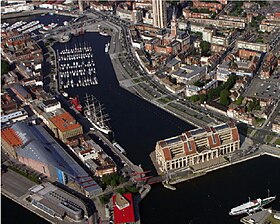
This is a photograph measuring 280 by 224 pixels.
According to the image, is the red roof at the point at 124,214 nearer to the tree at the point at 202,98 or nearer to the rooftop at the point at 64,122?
the rooftop at the point at 64,122

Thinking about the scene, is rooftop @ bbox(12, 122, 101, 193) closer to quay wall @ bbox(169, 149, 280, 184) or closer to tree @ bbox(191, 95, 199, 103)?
quay wall @ bbox(169, 149, 280, 184)

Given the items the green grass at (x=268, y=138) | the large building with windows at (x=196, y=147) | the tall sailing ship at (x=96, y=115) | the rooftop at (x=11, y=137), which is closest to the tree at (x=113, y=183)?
the large building with windows at (x=196, y=147)

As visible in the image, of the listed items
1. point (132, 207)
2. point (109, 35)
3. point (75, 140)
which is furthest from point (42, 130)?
point (109, 35)

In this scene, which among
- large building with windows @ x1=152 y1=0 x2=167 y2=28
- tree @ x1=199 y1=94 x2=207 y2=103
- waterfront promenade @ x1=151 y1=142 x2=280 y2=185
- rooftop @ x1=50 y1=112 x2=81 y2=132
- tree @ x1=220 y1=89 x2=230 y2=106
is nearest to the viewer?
waterfront promenade @ x1=151 y1=142 x2=280 y2=185

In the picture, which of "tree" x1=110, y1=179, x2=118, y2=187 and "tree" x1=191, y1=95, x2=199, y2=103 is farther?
"tree" x1=191, y1=95, x2=199, y2=103

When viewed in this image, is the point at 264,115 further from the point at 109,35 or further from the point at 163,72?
the point at 109,35

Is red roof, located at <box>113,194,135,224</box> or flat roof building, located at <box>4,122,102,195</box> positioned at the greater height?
flat roof building, located at <box>4,122,102,195</box>

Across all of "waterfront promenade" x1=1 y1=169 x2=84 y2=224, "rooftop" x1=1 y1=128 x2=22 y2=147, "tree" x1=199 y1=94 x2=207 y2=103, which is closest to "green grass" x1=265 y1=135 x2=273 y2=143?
"tree" x1=199 y1=94 x2=207 y2=103

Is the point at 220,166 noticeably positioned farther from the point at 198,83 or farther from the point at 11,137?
the point at 11,137
